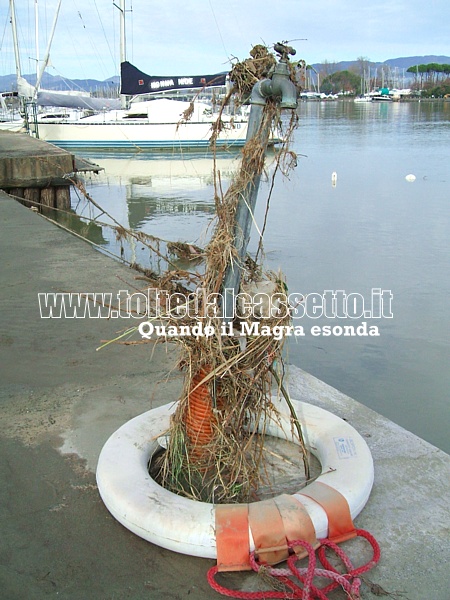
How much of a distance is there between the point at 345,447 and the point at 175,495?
2.61ft

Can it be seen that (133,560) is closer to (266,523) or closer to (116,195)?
(266,523)

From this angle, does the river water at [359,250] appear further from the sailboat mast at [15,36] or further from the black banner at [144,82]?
the sailboat mast at [15,36]

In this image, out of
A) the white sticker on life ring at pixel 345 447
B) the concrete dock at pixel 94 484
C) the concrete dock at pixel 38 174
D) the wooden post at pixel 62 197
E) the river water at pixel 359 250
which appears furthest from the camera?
the wooden post at pixel 62 197

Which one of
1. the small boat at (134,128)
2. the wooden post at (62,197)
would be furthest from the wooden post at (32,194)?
the small boat at (134,128)

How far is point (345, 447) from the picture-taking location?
272 centimetres

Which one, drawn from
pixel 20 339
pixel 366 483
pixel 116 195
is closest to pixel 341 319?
pixel 20 339

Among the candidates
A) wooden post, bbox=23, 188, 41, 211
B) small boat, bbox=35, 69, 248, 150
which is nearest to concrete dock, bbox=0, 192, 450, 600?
wooden post, bbox=23, 188, 41, 211

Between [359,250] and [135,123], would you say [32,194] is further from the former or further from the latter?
[135,123]

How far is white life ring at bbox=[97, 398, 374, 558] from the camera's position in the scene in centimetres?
229

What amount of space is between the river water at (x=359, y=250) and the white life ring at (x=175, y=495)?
999 mm

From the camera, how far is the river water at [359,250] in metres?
5.61

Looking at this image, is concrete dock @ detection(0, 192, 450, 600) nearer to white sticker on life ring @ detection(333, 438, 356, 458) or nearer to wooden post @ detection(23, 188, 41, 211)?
white sticker on life ring @ detection(333, 438, 356, 458)

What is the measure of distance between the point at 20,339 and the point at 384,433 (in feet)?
8.81

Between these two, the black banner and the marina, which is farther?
the black banner
